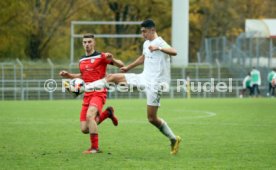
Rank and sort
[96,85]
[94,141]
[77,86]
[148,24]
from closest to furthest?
[148,24]
[94,141]
[77,86]
[96,85]

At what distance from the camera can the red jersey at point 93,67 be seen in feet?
45.9

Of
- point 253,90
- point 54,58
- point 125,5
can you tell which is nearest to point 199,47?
point 125,5

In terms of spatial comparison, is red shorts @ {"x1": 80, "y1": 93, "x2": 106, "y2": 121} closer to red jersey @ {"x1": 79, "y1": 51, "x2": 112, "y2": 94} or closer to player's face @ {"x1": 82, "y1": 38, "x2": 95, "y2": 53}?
red jersey @ {"x1": 79, "y1": 51, "x2": 112, "y2": 94}

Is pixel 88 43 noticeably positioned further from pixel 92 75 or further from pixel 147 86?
pixel 147 86

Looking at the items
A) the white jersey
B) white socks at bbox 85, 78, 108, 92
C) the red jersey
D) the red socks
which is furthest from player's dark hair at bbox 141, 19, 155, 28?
the red socks

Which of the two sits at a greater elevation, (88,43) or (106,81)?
(88,43)

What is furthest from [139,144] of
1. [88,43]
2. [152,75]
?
[88,43]

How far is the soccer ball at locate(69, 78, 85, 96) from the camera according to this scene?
1370cm

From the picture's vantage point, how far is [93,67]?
45.9 ft

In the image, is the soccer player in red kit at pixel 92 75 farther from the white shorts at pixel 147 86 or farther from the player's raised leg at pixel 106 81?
the white shorts at pixel 147 86

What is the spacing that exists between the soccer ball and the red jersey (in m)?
0.23

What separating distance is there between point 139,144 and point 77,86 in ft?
6.99

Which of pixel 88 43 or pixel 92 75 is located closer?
pixel 88 43

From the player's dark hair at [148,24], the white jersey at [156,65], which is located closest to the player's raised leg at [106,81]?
the white jersey at [156,65]
